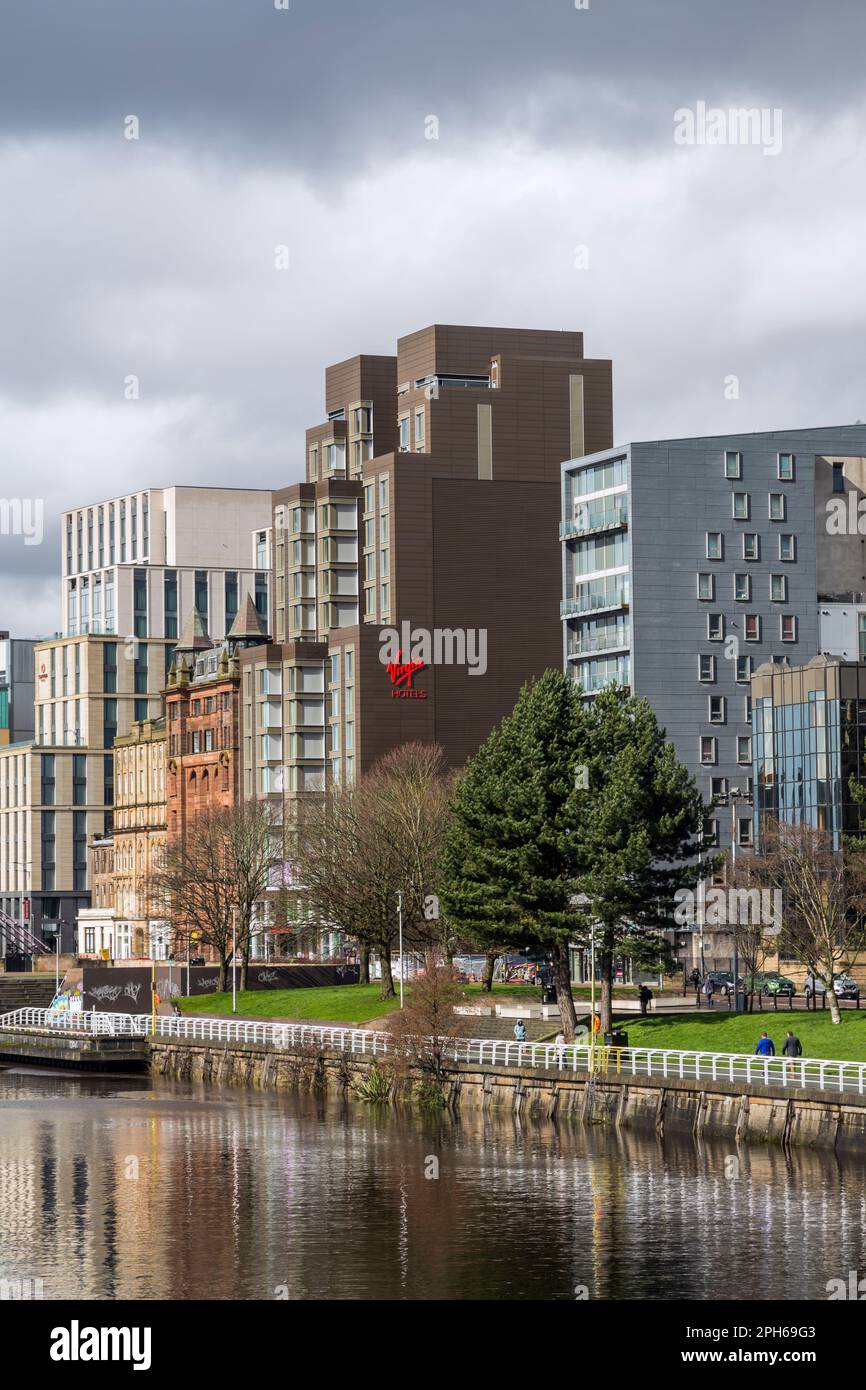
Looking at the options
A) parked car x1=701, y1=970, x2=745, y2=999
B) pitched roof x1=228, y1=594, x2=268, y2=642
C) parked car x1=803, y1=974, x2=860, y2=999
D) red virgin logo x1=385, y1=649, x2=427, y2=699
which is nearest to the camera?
parked car x1=803, y1=974, x2=860, y2=999

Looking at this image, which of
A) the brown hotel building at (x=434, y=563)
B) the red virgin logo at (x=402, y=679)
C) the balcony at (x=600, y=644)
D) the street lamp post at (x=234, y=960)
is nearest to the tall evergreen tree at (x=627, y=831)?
the street lamp post at (x=234, y=960)

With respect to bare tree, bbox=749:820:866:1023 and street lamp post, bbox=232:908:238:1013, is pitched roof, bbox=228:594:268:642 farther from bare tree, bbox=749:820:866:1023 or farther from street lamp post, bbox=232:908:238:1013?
bare tree, bbox=749:820:866:1023

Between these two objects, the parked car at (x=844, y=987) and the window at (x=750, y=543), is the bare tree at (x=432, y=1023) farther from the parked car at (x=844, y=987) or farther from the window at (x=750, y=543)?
the window at (x=750, y=543)

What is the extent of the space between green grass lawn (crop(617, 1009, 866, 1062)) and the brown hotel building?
66158 millimetres

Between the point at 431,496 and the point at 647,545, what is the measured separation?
2278cm

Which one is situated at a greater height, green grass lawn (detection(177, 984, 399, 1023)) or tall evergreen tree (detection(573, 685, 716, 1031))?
tall evergreen tree (detection(573, 685, 716, 1031))

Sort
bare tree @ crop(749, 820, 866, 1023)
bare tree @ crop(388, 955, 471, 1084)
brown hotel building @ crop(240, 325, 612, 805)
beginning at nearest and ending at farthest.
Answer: bare tree @ crop(388, 955, 471, 1084) → bare tree @ crop(749, 820, 866, 1023) → brown hotel building @ crop(240, 325, 612, 805)

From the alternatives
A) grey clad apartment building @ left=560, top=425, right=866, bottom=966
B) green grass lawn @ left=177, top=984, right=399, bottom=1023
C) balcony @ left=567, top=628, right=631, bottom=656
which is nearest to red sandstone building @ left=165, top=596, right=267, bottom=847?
balcony @ left=567, top=628, right=631, bottom=656

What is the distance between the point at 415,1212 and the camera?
2399 inches

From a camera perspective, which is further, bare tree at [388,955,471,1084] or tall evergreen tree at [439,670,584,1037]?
tall evergreen tree at [439,670,584,1037]

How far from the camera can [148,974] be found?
13725 centimetres

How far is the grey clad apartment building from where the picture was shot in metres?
147

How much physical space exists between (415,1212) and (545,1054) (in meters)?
25.3

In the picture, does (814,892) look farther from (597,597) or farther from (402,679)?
(402,679)
